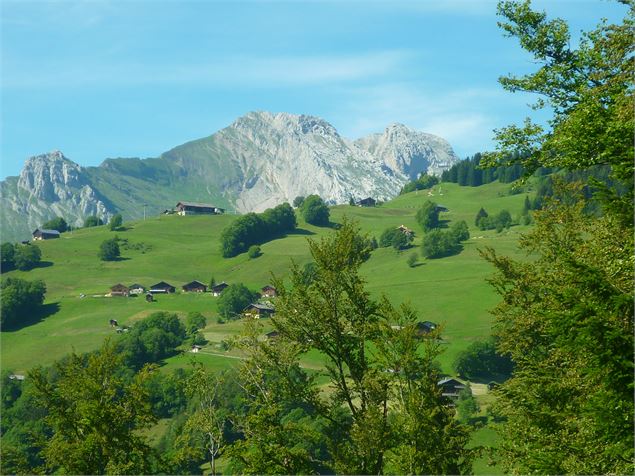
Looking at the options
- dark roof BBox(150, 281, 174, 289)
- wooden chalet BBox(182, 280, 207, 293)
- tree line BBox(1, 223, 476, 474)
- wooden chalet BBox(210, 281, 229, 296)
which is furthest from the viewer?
wooden chalet BBox(182, 280, 207, 293)

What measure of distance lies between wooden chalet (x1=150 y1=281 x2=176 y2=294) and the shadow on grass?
23.8 meters

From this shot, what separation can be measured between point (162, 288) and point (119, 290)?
423 inches

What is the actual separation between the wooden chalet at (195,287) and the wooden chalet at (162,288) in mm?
3485

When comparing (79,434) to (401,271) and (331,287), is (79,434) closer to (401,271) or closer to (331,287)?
(331,287)

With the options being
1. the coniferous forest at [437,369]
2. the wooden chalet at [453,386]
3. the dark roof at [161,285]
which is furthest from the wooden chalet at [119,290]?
the coniferous forest at [437,369]

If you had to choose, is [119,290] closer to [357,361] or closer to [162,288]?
[162,288]

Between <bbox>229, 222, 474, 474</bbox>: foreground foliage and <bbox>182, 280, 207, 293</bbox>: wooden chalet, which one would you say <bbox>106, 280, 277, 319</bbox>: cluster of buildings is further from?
<bbox>229, 222, 474, 474</bbox>: foreground foliage

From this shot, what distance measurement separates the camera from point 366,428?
2228cm

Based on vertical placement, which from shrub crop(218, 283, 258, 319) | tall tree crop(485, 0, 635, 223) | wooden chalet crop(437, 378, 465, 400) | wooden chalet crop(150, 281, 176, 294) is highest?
tall tree crop(485, 0, 635, 223)

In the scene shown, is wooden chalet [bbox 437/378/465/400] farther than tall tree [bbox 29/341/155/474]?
Yes

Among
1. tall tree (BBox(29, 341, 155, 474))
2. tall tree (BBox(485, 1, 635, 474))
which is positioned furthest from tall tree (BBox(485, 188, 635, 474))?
tall tree (BBox(29, 341, 155, 474))

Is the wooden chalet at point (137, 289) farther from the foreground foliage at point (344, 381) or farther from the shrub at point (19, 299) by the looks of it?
the foreground foliage at point (344, 381)

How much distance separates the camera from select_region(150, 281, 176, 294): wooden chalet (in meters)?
194

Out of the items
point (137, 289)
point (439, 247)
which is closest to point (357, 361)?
point (439, 247)
